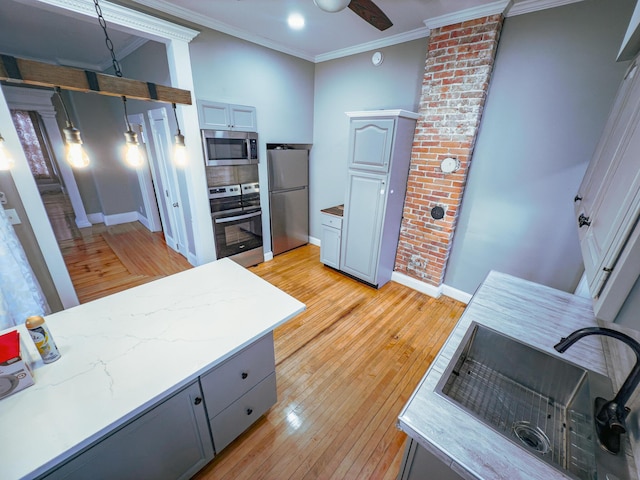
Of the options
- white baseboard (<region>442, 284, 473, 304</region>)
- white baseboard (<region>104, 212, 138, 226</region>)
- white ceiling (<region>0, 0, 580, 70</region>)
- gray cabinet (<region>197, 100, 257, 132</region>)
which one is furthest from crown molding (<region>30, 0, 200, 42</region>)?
white baseboard (<region>104, 212, 138, 226</region>)

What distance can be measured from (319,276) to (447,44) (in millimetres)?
2853

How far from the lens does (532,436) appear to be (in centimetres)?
107

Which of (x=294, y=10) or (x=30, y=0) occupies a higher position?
(x=294, y=10)

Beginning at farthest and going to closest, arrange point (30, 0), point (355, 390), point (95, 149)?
point (95, 149), point (355, 390), point (30, 0)

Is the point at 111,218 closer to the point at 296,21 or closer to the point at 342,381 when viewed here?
the point at 296,21

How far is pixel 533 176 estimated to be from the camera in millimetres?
2307

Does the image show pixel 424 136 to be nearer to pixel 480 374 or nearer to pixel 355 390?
pixel 480 374

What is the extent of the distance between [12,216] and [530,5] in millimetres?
4363

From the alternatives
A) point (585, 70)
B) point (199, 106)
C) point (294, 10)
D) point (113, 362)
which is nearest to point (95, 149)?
point (199, 106)

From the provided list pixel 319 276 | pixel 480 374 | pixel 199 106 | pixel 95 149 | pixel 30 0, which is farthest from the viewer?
pixel 95 149

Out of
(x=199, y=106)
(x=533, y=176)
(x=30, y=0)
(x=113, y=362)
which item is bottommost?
(x=113, y=362)

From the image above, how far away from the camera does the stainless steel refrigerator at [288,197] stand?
358cm

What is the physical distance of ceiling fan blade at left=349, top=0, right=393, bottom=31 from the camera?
67.8 inches

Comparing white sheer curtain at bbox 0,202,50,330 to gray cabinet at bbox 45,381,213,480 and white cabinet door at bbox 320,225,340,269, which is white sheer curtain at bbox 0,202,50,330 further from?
white cabinet door at bbox 320,225,340,269
